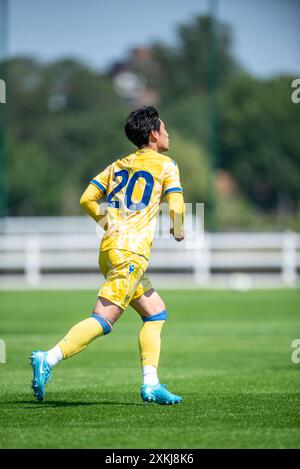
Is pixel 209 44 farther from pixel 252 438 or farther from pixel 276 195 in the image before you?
pixel 276 195

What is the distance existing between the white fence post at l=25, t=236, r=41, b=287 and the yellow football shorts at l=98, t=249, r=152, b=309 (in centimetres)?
→ 1871

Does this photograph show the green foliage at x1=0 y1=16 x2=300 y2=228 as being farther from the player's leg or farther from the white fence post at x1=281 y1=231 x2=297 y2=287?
the player's leg

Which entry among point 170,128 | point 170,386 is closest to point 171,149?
point 170,128

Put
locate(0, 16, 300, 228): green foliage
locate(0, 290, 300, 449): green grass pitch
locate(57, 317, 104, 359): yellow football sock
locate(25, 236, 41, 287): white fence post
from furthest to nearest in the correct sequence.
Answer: locate(0, 16, 300, 228): green foliage → locate(25, 236, 41, 287): white fence post → locate(57, 317, 104, 359): yellow football sock → locate(0, 290, 300, 449): green grass pitch

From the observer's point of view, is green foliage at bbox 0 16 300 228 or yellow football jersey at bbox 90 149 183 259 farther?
green foliage at bbox 0 16 300 228

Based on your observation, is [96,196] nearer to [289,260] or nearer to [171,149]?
Answer: [289,260]

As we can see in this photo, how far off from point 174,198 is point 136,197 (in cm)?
29

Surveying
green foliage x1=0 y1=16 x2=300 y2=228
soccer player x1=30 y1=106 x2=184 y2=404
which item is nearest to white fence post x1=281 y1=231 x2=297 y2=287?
green foliage x1=0 y1=16 x2=300 y2=228

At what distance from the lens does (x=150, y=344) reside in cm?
675

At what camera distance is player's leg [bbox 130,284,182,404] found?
6.65m

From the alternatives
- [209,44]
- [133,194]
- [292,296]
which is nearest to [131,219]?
[133,194]

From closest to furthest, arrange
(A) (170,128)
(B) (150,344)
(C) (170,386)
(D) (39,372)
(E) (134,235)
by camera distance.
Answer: (D) (39,372) < (E) (134,235) < (B) (150,344) < (C) (170,386) < (A) (170,128)

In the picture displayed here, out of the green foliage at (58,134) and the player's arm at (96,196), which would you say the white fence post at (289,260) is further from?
the green foliage at (58,134)
